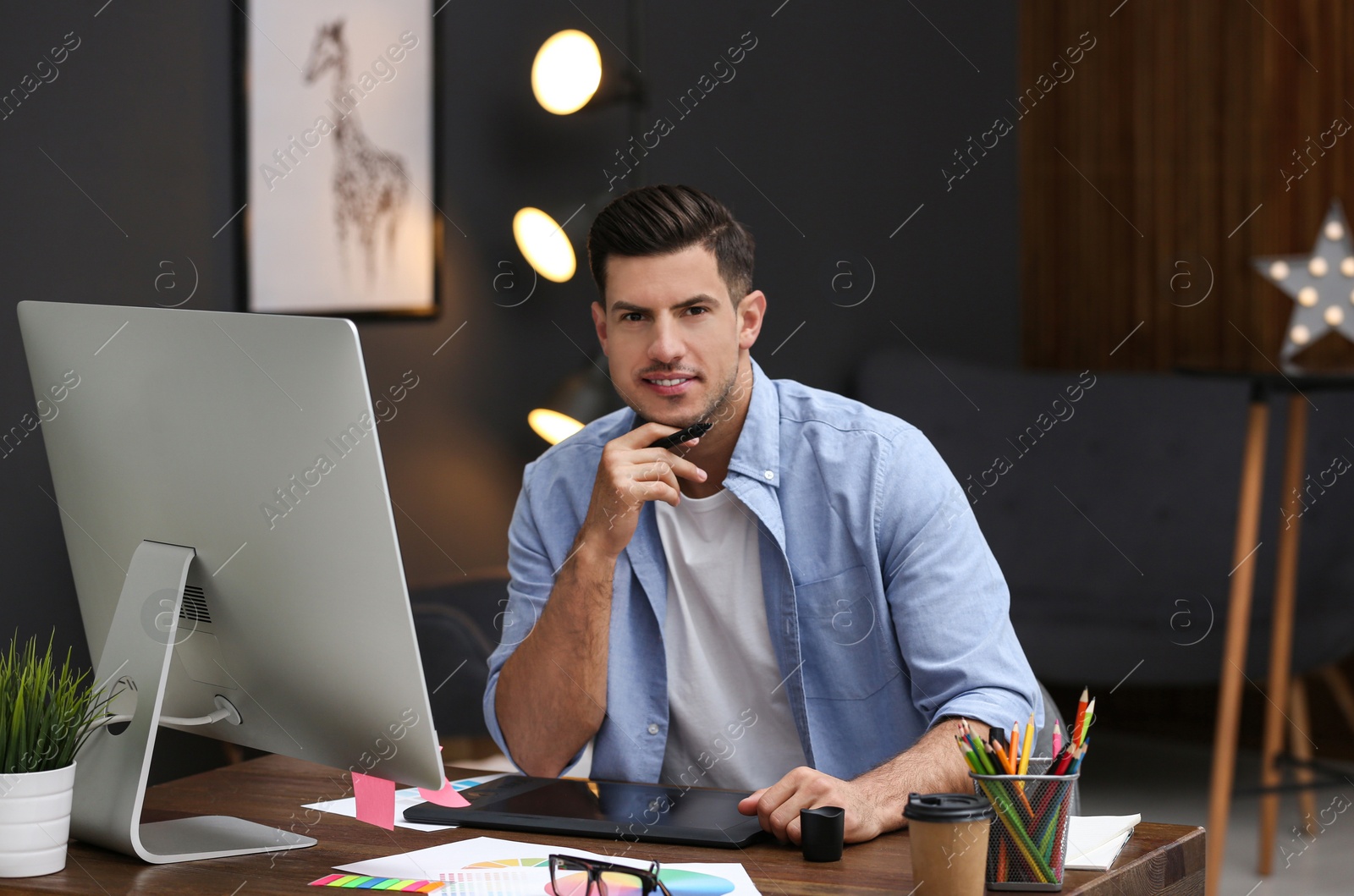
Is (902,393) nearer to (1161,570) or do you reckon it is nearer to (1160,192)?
(1161,570)

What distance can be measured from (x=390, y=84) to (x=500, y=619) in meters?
1.12

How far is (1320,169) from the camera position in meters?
4.03

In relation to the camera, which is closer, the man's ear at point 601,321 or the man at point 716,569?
the man at point 716,569

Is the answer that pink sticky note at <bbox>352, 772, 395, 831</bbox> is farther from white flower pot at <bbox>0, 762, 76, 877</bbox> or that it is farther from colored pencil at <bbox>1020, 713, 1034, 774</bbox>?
colored pencil at <bbox>1020, 713, 1034, 774</bbox>

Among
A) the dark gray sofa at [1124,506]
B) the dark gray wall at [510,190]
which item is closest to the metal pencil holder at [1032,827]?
the dark gray wall at [510,190]

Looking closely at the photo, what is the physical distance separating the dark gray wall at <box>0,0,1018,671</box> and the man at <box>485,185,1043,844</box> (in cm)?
76

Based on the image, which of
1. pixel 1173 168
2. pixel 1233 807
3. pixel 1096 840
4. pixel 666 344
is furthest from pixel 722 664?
pixel 1173 168

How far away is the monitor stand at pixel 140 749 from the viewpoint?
1.16 meters

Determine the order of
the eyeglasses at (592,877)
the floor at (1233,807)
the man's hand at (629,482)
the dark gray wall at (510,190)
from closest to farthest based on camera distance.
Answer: the eyeglasses at (592,877) < the man's hand at (629,482) < the dark gray wall at (510,190) < the floor at (1233,807)

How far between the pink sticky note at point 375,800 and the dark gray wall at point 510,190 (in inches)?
37.0

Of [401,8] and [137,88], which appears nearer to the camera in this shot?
[137,88]

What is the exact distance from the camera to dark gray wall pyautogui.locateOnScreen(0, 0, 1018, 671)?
1.87 m

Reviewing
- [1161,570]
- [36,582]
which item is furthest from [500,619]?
[1161,570]

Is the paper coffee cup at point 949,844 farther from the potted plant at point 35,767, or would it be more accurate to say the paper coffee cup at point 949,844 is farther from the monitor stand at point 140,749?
the potted plant at point 35,767
